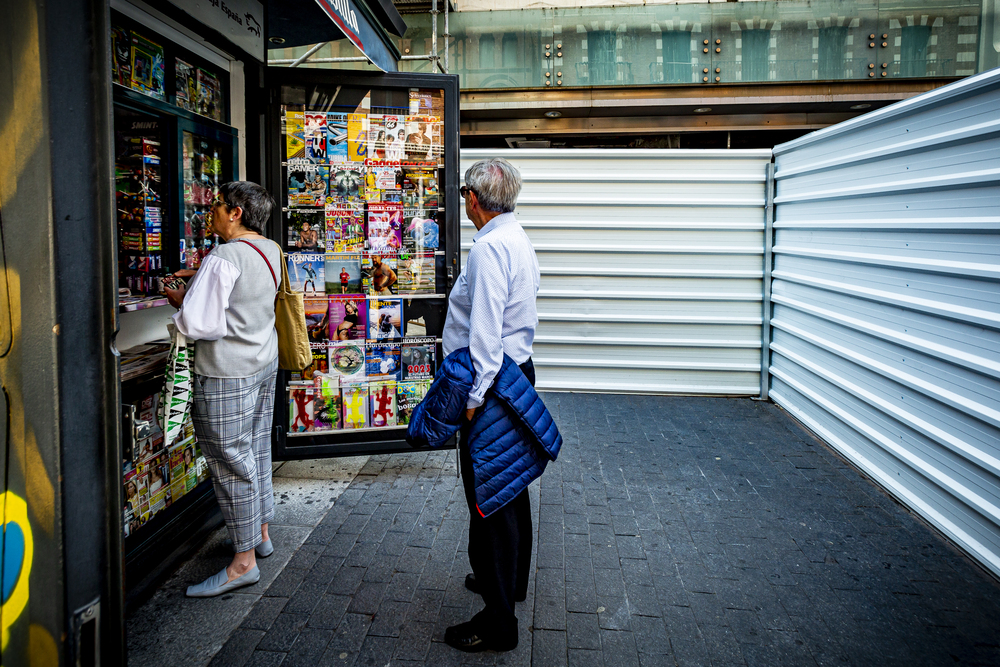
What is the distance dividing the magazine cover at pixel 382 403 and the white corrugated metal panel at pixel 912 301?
11.3ft

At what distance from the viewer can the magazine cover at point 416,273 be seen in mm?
4707

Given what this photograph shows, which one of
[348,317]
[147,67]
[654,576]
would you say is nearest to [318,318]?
[348,317]

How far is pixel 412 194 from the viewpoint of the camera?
15.4 ft

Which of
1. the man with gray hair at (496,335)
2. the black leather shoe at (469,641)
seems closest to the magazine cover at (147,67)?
the man with gray hair at (496,335)

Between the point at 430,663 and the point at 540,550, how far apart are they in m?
1.14

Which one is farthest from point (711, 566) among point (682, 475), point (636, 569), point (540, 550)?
point (682, 475)

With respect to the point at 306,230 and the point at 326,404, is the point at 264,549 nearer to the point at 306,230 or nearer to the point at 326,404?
the point at 326,404

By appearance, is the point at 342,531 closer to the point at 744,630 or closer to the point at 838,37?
the point at 744,630

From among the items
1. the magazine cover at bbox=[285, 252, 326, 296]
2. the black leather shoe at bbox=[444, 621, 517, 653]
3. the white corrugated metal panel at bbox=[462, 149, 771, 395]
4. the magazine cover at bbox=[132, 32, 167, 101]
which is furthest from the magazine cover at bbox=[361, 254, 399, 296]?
the black leather shoe at bbox=[444, 621, 517, 653]

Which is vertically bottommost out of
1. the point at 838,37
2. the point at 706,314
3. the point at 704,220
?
the point at 706,314

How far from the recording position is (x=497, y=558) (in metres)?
2.75

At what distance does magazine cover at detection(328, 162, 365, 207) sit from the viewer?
452 cm

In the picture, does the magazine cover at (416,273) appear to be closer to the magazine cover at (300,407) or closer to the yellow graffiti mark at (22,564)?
the magazine cover at (300,407)

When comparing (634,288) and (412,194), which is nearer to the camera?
(412,194)
